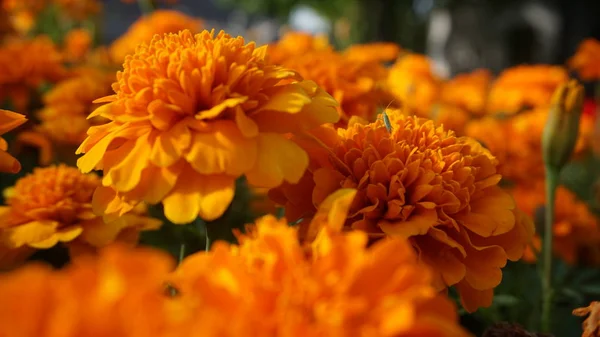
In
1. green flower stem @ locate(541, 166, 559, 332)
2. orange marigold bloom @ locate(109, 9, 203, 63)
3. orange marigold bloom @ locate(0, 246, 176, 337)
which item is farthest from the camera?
orange marigold bloom @ locate(109, 9, 203, 63)

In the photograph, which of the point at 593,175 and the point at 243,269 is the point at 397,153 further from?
the point at 593,175

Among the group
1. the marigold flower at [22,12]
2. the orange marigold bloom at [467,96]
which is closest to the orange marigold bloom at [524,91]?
the orange marigold bloom at [467,96]

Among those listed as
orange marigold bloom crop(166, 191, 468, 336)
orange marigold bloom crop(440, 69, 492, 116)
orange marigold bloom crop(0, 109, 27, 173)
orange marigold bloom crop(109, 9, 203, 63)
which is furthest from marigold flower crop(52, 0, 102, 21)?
orange marigold bloom crop(166, 191, 468, 336)

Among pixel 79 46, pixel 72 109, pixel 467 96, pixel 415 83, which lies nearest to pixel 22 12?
pixel 79 46

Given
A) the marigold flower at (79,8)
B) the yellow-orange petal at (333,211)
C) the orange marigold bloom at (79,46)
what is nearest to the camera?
the yellow-orange petal at (333,211)

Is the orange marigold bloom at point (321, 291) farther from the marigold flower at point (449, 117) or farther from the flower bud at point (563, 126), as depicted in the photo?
the marigold flower at point (449, 117)

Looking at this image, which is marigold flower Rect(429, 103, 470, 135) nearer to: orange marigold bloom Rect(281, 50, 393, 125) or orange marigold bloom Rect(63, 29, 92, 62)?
orange marigold bloom Rect(281, 50, 393, 125)
